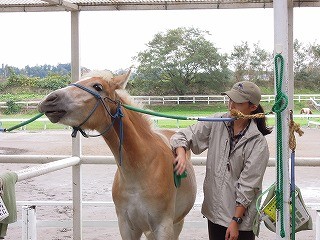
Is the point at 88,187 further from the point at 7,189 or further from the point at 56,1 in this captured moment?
the point at 7,189

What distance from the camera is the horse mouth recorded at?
287 cm

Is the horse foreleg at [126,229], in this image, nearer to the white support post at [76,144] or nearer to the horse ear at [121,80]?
the horse ear at [121,80]

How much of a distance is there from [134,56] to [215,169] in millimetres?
4905

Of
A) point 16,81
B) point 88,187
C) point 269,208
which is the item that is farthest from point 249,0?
point 88,187

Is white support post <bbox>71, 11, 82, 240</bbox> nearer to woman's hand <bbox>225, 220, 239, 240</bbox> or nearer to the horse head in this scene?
the horse head

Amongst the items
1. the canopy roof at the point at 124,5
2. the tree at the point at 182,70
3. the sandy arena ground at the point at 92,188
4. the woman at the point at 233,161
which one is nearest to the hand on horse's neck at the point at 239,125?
the woman at the point at 233,161

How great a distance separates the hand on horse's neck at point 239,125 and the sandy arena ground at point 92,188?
132cm

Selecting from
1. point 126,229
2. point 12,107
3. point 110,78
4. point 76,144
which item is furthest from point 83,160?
point 12,107

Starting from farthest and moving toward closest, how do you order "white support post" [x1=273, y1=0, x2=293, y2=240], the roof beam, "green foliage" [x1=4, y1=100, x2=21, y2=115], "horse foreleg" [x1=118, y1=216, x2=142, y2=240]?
"green foliage" [x1=4, y1=100, x2=21, y2=115]
the roof beam
"horse foreleg" [x1=118, y1=216, x2=142, y2=240]
"white support post" [x1=273, y1=0, x2=293, y2=240]

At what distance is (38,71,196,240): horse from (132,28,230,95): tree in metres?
2.84

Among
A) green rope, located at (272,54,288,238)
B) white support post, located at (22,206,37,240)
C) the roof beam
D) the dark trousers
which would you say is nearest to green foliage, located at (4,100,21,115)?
the roof beam

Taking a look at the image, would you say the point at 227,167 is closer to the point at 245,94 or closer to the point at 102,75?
the point at 245,94

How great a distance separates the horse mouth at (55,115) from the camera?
2.87 meters

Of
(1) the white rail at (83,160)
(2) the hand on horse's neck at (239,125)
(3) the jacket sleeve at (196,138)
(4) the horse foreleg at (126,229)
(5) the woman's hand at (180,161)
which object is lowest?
(4) the horse foreleg at (126,229)
